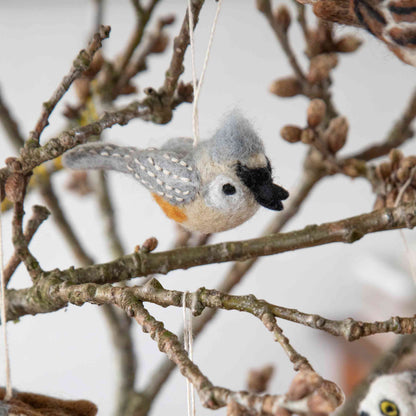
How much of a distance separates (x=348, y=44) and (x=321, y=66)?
0.12 ft

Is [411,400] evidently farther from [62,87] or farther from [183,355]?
[62,87]

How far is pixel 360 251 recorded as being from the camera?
1221mm

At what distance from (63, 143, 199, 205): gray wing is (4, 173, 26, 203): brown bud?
0.04m

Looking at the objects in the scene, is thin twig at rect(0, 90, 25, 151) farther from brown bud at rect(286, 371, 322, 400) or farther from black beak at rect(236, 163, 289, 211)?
brown bud at rect(286, 371, 322, 400)

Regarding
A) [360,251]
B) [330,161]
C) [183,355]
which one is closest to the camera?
[183,355]

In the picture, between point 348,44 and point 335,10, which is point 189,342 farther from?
point 348,44

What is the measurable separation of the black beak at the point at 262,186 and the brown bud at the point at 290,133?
11 cm

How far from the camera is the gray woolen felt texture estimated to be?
13.2 inches

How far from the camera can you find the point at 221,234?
1.11 m

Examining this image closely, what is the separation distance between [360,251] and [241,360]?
14.3 inches

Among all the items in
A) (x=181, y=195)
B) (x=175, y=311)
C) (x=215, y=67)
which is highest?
(x=215, y=67)

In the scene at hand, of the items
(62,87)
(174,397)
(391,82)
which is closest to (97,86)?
(62,87)

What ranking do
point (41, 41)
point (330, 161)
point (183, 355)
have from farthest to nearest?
1. point (41, 41)
2. point (330, 161)
3. point (183, 355)

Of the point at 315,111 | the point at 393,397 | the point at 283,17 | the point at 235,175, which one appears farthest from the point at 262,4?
the point at 393,397
